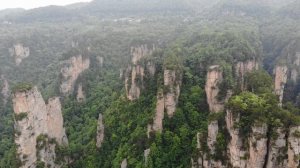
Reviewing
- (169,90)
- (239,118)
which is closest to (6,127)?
(169,90)

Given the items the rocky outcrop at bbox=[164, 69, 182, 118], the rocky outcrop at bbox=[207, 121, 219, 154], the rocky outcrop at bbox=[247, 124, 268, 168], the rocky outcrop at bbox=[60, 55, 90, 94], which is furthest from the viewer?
the rocky outcrop at bbox=[60, 55, 90, 94]

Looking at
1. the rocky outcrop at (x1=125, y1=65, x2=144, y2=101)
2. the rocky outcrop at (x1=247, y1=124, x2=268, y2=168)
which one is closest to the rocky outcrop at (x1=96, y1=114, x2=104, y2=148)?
the rocky outcrop at (x1=125, y1=65, x2=144, y2=101)

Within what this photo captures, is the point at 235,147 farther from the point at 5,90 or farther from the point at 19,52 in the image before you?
the point at 19,52

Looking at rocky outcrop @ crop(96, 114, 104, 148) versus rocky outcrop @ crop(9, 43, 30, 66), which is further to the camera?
rocky outcrop @ crop(9, 43, 30, 66)

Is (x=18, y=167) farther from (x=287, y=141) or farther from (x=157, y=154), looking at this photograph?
(x=287, y=141)

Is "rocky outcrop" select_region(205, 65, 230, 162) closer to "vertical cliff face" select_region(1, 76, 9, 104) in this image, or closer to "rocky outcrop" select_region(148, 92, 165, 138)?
"rocky outcrop" select_region(148, 92, 165, 138)

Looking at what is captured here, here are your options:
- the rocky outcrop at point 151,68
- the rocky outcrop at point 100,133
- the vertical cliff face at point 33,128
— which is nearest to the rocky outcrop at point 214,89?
the rocky outcrop at point 151,68

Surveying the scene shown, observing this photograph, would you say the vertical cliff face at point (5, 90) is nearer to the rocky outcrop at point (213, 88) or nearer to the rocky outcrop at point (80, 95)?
the rocky outcrop at point (80, 95)
